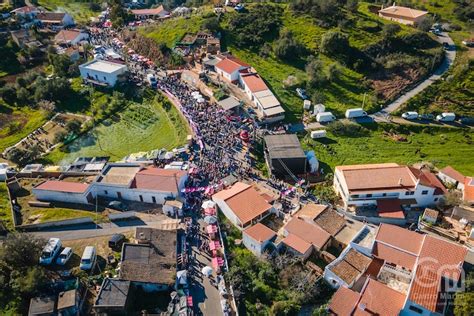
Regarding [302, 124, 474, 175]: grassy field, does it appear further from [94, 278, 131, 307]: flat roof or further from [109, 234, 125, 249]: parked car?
[94, 278, 131, 307]: flat roof

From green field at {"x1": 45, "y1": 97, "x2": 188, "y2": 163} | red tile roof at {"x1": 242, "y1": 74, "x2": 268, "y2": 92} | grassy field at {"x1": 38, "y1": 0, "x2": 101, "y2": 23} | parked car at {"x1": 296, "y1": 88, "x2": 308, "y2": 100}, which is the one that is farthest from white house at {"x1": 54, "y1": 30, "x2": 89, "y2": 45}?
parked car at {"x1": 296, "y1": 88, "x2": 308, "y2": 100}

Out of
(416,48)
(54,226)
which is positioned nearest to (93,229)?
(54,226)

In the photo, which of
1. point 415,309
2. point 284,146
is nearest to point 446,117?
point 284,146

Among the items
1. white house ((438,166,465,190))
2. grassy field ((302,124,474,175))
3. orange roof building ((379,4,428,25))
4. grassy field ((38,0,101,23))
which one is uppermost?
orange roof building ((379,4,428,25))

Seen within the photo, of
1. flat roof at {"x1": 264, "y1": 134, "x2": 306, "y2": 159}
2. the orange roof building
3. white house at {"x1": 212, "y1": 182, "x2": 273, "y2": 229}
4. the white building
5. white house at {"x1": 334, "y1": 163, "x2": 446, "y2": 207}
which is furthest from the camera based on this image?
the orange roof building

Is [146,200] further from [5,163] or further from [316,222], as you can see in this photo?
[5,163]

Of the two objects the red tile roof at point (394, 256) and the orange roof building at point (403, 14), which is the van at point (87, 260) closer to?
the red tile roof at point (394, 256)
